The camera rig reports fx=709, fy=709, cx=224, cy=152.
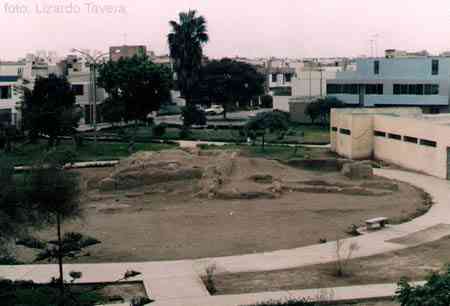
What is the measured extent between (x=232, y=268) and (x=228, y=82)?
63094 millimetres

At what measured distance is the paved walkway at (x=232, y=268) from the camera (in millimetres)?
18031

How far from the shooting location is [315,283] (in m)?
19.5

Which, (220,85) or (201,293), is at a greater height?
(220,85)

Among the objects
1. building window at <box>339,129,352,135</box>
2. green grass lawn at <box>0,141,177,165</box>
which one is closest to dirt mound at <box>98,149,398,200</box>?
building window at <box>339,129,352,135</box>

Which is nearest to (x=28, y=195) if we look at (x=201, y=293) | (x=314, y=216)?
(x=201, y=293)

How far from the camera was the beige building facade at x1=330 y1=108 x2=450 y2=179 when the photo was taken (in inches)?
1565

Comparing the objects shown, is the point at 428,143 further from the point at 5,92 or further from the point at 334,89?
the point at 5,92

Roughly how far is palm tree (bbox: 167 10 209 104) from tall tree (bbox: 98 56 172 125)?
109 inches

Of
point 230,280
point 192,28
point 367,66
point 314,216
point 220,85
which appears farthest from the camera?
point 220,85

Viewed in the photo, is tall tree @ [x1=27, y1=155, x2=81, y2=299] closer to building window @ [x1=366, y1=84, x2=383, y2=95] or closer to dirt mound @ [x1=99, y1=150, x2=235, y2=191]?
dirt mound @ [x1=99, y1=150, x2=235, y2=191]

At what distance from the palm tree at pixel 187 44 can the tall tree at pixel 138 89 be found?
276 centimetres

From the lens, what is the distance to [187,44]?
67438mm

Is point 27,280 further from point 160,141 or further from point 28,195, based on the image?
point 160,141

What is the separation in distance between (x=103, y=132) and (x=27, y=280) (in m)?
50.6
